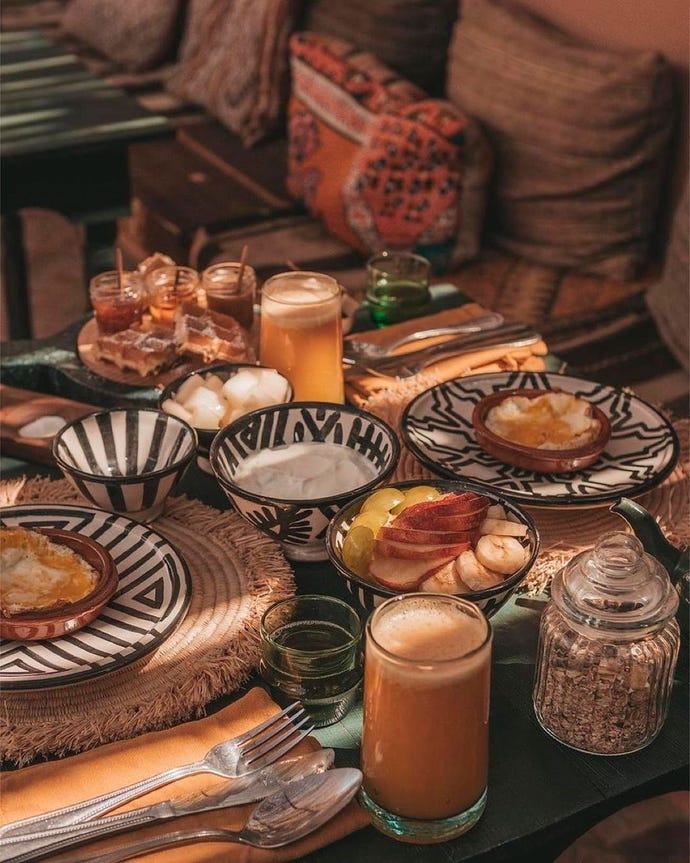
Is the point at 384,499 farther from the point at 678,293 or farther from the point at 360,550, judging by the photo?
the point at 678,293

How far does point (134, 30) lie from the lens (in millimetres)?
4223

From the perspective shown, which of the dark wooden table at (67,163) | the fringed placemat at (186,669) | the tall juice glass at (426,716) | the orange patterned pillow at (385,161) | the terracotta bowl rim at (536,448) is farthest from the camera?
the dark wooden table at (67,163)

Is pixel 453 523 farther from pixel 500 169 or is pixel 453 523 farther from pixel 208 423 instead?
pixel 500 169

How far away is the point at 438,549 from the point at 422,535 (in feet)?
0.07

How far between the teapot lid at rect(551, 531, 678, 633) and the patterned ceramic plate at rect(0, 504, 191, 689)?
1.34ft

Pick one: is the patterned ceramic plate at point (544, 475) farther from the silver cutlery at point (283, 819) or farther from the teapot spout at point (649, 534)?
the silver cutlery at point (283, 819)

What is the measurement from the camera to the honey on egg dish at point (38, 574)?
1.14 meters

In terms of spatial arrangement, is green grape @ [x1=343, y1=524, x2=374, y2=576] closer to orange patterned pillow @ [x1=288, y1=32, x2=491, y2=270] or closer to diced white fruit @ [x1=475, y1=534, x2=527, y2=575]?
diced white fruit @ [x1=475, y1=534, x2=527, y2=575]

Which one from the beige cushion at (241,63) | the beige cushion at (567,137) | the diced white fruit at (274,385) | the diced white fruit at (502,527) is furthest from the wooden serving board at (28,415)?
the beige cushion at (241,63)

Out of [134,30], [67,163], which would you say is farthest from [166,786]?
[134,30]

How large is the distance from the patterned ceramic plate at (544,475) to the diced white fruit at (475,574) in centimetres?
26

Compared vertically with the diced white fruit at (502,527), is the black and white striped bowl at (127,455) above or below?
below

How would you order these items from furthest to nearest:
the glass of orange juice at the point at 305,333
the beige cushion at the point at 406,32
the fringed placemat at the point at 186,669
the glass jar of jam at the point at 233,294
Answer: the beige cushion at the point at 406,32 → the glass jar of jam at the point at 233,294 → the glass of orange juice at the point at 305,333 → the fringed placemat at the point at 186,669

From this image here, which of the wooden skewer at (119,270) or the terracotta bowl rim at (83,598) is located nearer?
the terracotta bowl rim at (83,598)
